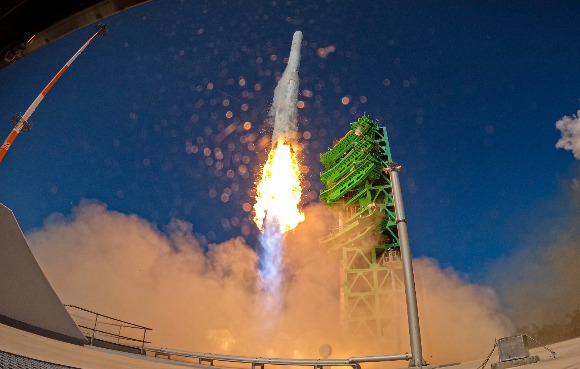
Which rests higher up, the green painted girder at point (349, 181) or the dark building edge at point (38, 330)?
the green painted girder at point (349, 181)

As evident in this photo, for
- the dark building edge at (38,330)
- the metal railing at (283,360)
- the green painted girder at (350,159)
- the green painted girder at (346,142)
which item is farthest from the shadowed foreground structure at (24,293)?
the green painted girder at (346,142)

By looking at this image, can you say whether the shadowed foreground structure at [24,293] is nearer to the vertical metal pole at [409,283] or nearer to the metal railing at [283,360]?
the metal railing at [283,360]

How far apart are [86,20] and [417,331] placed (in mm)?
7250

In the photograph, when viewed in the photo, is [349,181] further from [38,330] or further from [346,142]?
[38,330]

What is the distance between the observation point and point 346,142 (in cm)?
4609

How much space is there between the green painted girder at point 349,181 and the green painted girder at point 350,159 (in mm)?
1106

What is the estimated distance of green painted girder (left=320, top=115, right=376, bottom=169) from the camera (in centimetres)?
4422

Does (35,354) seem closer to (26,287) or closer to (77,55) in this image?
(26,287)

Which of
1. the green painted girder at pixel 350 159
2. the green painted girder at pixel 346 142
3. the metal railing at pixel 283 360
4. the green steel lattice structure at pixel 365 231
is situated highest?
the green painted girder at pixel 346 142

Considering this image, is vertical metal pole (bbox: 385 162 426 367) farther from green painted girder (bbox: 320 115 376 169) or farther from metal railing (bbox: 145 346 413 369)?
green painted girder (bbox: 320 115 376 169)

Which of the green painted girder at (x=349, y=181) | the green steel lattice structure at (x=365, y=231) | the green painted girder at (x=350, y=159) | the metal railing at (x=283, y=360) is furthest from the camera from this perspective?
the green painted girder at (x=350, y=159)

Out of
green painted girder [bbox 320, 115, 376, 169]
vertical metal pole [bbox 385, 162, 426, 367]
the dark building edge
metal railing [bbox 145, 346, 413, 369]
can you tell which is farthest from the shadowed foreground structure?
green painted girder [bbox 320, 115, 376, 169]

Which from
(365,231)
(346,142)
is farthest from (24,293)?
(346,142)

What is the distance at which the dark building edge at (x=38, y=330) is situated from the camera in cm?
935
